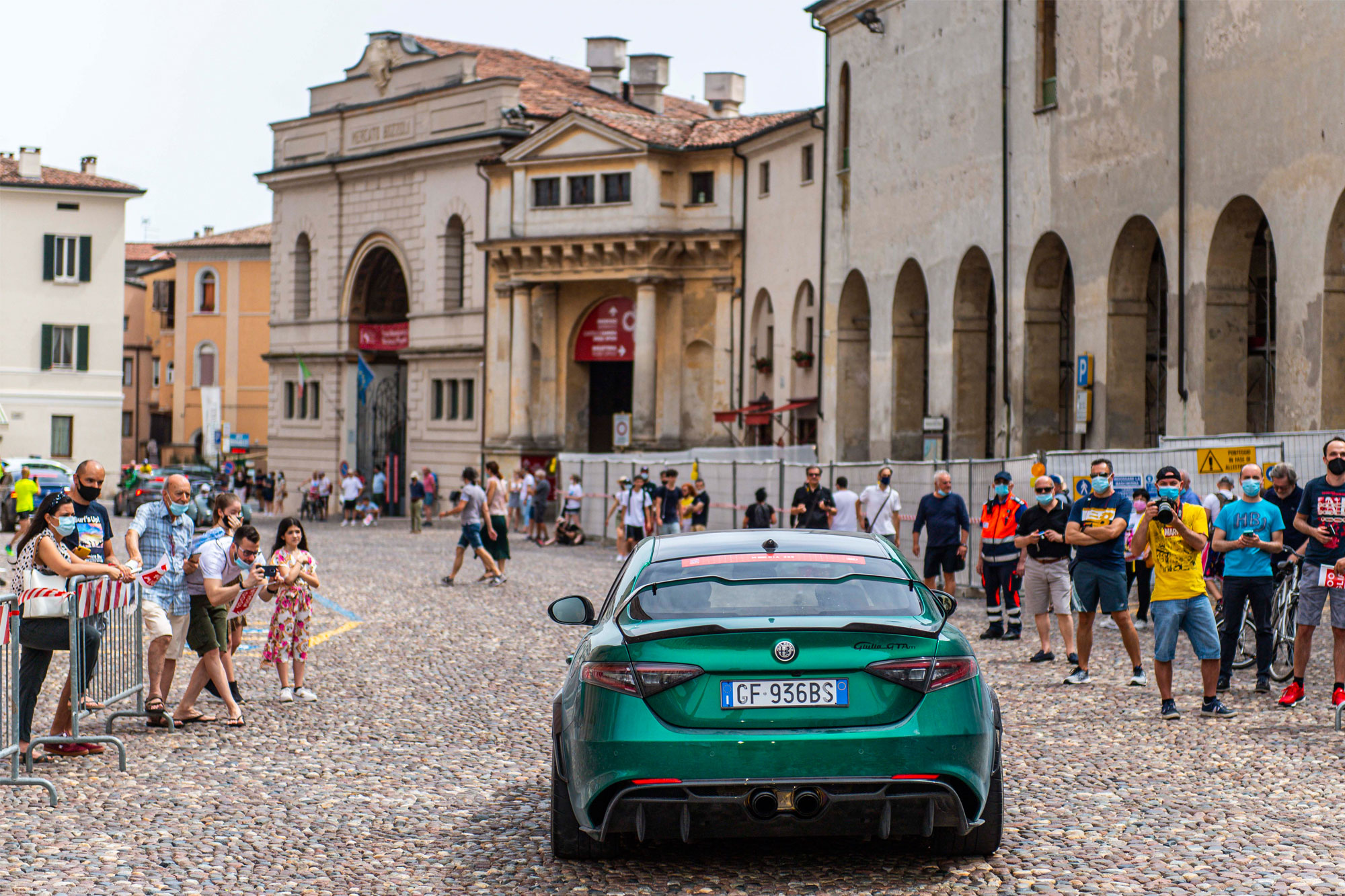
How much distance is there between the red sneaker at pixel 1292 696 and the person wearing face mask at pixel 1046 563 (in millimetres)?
2492

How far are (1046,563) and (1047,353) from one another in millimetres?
16234

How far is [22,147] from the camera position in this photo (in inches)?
2509

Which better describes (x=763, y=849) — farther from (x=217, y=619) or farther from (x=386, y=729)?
(x=217, y=619)

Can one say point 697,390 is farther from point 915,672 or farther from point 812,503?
point 915,672

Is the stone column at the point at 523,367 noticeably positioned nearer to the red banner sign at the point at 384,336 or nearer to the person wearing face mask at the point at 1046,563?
the red banner sign at the point at 384,336

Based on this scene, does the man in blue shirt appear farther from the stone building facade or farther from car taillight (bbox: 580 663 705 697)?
car taillight (bbox: 580 663 705 697)

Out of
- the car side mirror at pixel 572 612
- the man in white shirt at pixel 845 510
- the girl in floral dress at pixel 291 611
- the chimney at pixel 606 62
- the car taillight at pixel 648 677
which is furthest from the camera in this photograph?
the chimney at pixel 606 62

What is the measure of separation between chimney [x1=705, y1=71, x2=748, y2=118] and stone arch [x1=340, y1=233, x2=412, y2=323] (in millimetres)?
12863

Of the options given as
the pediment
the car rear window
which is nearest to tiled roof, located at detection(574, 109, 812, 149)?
the pediment

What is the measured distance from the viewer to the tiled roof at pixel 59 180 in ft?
205

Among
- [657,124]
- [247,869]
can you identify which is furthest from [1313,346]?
[657,124]

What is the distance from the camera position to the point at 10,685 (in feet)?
30.5

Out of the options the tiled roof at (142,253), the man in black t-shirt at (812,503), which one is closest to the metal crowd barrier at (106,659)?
the man in black t-shirt at (812,503)

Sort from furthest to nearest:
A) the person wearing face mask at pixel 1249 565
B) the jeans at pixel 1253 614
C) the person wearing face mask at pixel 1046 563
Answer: the person wearing face mask at pixel 1046 563 < the jeans at pixel 1253 614 < the person wearing face mask at pixel 1249 565
